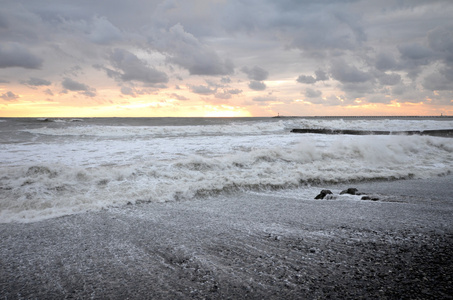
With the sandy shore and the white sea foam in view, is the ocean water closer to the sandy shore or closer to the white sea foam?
the sandy shore

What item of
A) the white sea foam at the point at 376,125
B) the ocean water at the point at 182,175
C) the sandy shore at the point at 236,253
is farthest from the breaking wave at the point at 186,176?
the white sea foam at the point at 376,125

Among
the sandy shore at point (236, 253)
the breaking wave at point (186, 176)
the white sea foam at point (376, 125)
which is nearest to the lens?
the sandy shore at point (236, 253)

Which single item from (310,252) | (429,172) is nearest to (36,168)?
(310,252)

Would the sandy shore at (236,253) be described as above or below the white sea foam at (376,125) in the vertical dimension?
below

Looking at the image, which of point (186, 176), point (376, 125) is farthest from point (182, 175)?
point (376, 125)

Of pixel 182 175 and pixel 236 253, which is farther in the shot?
pixel 182 175

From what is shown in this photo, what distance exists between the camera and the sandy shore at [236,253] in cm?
179

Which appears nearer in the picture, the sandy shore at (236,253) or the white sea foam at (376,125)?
the sandy shore at (236,253)

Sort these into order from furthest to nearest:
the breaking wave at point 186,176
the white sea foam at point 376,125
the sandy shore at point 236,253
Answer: the white sea foam at point 376,125, the breaking wave at point 186,176, the sandy shore at point 236,253

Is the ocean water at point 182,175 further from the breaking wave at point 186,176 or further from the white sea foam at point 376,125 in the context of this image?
the white sea foam at point 376,125

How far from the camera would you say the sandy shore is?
1793mm

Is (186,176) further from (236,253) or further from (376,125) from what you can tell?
(376,125)

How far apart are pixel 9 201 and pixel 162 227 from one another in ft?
9.86

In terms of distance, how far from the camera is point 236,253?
239cm
